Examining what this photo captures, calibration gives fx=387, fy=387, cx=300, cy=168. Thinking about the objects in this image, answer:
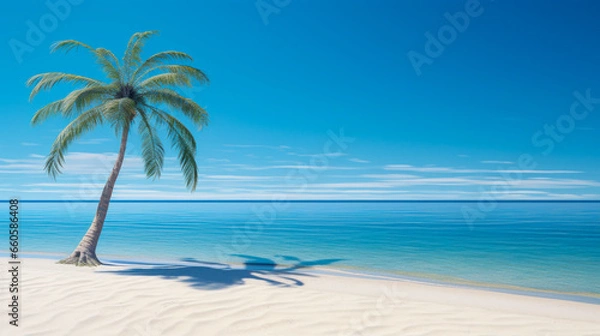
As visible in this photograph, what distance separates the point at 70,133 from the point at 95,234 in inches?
137

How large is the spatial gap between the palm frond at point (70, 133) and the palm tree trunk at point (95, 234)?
970mm

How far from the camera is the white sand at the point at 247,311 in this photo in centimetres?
612

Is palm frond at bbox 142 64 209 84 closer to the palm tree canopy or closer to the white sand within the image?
the palm tree canopy

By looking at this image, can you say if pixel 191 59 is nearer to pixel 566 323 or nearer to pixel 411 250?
pixel 566 323

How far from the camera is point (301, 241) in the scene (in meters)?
28.2

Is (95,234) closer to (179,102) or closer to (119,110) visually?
(119,110)

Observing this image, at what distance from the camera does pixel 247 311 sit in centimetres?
712

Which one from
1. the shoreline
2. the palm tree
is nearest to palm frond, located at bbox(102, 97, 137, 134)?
the palm tree

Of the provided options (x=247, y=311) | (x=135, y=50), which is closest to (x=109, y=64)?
(x=135, y=50)

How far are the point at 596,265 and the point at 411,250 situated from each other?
8.64 metres

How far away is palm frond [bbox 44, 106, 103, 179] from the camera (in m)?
12.4

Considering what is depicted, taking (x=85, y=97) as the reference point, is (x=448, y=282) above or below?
below

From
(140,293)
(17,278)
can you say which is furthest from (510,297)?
(17,278)

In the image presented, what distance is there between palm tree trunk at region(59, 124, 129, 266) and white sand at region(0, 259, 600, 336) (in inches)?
113
